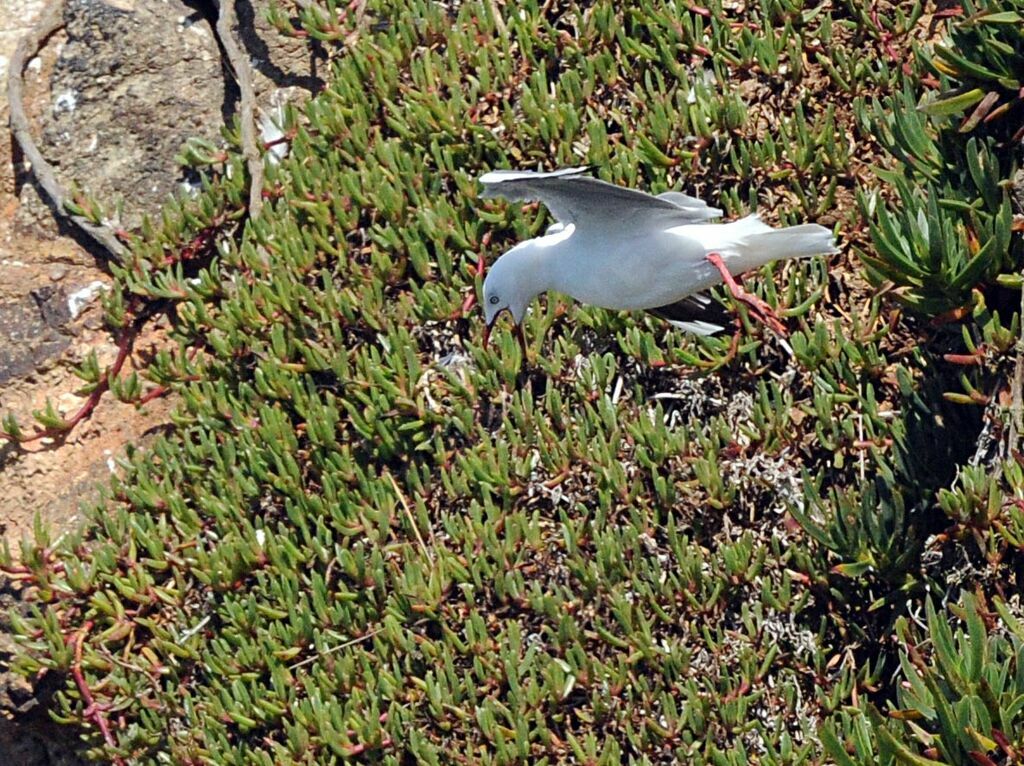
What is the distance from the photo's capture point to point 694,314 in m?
4.39

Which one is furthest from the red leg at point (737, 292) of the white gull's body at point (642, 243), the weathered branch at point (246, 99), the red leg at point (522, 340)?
the weathered branch at point (246, 99)

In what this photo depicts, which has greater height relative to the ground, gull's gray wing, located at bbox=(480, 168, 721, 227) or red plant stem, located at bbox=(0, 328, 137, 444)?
gull's gray wing, located at bbox=(480, 168, 721, 227)

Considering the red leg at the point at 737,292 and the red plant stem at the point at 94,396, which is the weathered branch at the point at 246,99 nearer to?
the red plant stem at the point at 94,396

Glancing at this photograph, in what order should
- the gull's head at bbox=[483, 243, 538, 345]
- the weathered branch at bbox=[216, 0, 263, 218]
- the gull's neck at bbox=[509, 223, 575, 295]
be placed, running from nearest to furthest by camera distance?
the gull's neck at bbox=[509, 223, 575, 295], the gull's head at bbox=[483, 243, 538, 345], the weathered branch at bbox=[216, 0, 263, 218]

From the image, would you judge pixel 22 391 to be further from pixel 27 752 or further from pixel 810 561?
pixel 810 561

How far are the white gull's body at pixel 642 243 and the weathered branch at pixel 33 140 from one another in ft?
7.52

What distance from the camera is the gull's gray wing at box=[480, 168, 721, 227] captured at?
12.1 ft

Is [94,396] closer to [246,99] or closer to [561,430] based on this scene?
[246,99]

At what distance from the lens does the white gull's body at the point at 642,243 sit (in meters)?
3.81

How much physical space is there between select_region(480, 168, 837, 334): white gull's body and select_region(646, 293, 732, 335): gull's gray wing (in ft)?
0.77

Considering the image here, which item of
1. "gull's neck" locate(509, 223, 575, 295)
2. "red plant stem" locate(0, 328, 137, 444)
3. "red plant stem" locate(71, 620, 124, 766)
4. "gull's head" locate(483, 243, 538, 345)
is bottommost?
"red plant stem" locate(71, 620, 124, 766)

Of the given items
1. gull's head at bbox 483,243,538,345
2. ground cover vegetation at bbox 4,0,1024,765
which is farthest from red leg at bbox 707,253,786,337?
gull's head at bbox 483,243,538,345

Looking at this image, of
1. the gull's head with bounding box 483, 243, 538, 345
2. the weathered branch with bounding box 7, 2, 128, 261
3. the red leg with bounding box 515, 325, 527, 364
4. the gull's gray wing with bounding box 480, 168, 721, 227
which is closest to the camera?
the gull's gray wing with bounding box 480, 168, 721, 227

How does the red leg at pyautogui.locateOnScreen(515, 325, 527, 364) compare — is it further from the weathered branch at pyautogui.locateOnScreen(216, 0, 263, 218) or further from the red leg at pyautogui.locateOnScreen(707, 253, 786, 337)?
the weathered branch at pyautogui.locateOnScreen(216, 0, 263, 218)
